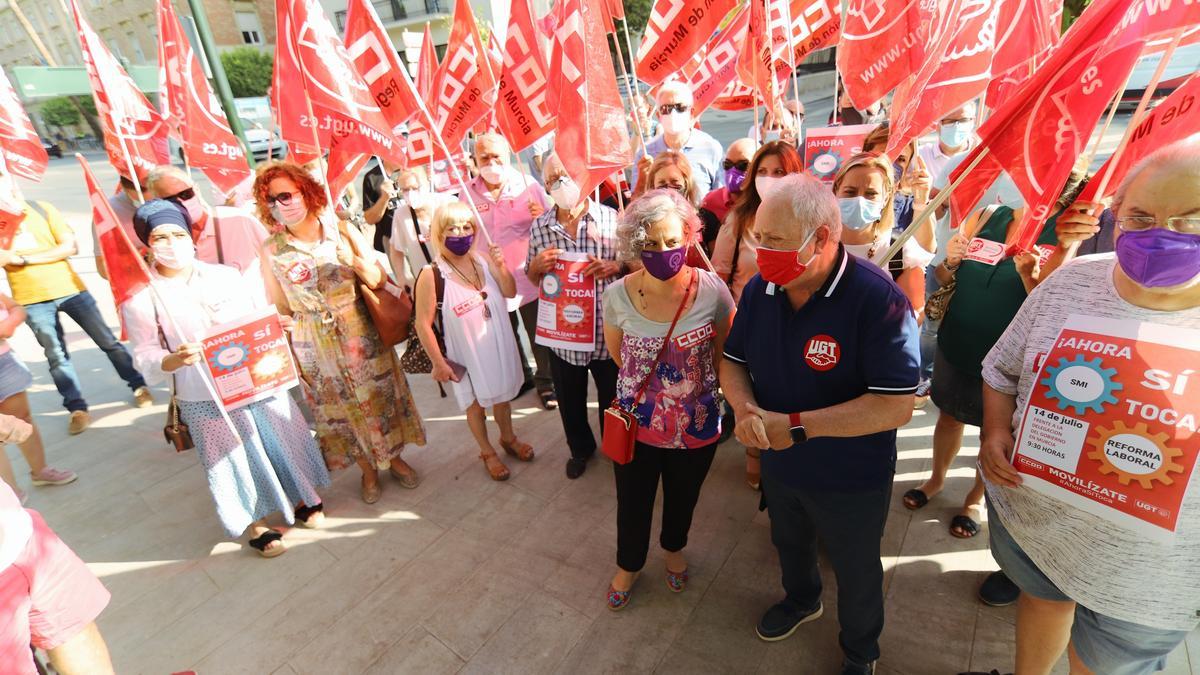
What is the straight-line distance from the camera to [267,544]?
329cm

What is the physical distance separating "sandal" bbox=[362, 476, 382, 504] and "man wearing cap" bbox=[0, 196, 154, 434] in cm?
312

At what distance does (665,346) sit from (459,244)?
61.6 inches

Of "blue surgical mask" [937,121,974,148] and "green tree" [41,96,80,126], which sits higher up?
"green tree" [41,96,80,126]

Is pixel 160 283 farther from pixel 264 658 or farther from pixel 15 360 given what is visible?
pixel 15 360

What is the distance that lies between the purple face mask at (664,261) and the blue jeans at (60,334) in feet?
17.9

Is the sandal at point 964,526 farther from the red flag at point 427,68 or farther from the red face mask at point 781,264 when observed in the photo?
the red flag at point 427,68

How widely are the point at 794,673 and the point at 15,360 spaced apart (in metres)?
5.34

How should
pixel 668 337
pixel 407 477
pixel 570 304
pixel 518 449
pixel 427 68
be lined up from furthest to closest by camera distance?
pixel 427 68 → pixel 518 449 → pixel 407 477 → pixel 570 304 → pixel 668 337

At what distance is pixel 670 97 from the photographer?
4.22 metres

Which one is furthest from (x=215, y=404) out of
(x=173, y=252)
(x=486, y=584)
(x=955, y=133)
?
(x=955, y=133)

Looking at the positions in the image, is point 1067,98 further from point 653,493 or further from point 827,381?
point 653,493

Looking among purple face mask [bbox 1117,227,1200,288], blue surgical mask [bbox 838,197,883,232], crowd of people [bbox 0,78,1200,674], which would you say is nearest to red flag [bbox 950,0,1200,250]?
crowd of people [bbox 0,78,1200,674]

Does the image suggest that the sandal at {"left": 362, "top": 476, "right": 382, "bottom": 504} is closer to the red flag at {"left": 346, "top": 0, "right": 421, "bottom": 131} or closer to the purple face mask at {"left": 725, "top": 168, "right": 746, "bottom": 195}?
the red flag at {"left": 346, "top": 0, "right": 421, "bottom": 131}

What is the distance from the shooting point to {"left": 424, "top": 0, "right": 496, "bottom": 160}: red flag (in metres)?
4.10
